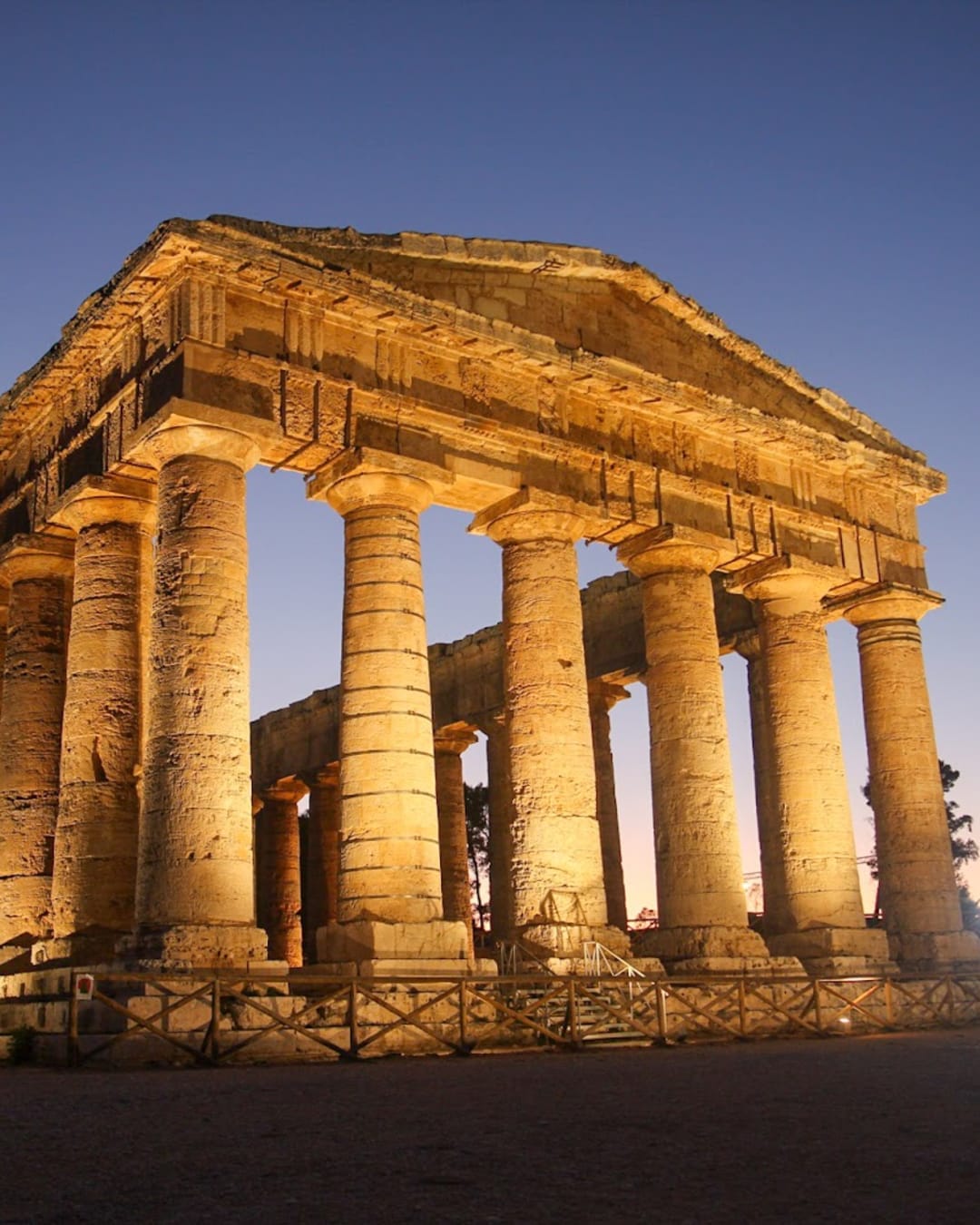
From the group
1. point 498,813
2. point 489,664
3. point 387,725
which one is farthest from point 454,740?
point 387,725

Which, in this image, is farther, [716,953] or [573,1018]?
[716,953]

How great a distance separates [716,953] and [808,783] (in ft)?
13.3

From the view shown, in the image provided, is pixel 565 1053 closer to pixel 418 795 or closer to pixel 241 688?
pixel 418 795

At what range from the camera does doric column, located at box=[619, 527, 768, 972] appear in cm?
2195

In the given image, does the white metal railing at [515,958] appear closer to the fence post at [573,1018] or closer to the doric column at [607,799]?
the fence post at [573,1018]

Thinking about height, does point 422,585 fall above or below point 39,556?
below

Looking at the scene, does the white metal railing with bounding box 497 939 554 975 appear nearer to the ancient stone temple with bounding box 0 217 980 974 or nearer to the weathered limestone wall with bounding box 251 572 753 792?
the ancient stone temple with bounding box 0 217 980 974

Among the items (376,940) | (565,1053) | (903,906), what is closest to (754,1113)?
(565,1053)

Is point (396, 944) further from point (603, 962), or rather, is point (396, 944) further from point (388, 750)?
point (603, 962)

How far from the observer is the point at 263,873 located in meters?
36.2

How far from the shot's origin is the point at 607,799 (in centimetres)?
3022

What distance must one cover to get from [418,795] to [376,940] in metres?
2.12

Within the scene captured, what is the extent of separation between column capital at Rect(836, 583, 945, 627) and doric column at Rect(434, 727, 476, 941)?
10090 mm

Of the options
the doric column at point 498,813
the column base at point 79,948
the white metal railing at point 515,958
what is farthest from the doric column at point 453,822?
the column base at point 79,948
